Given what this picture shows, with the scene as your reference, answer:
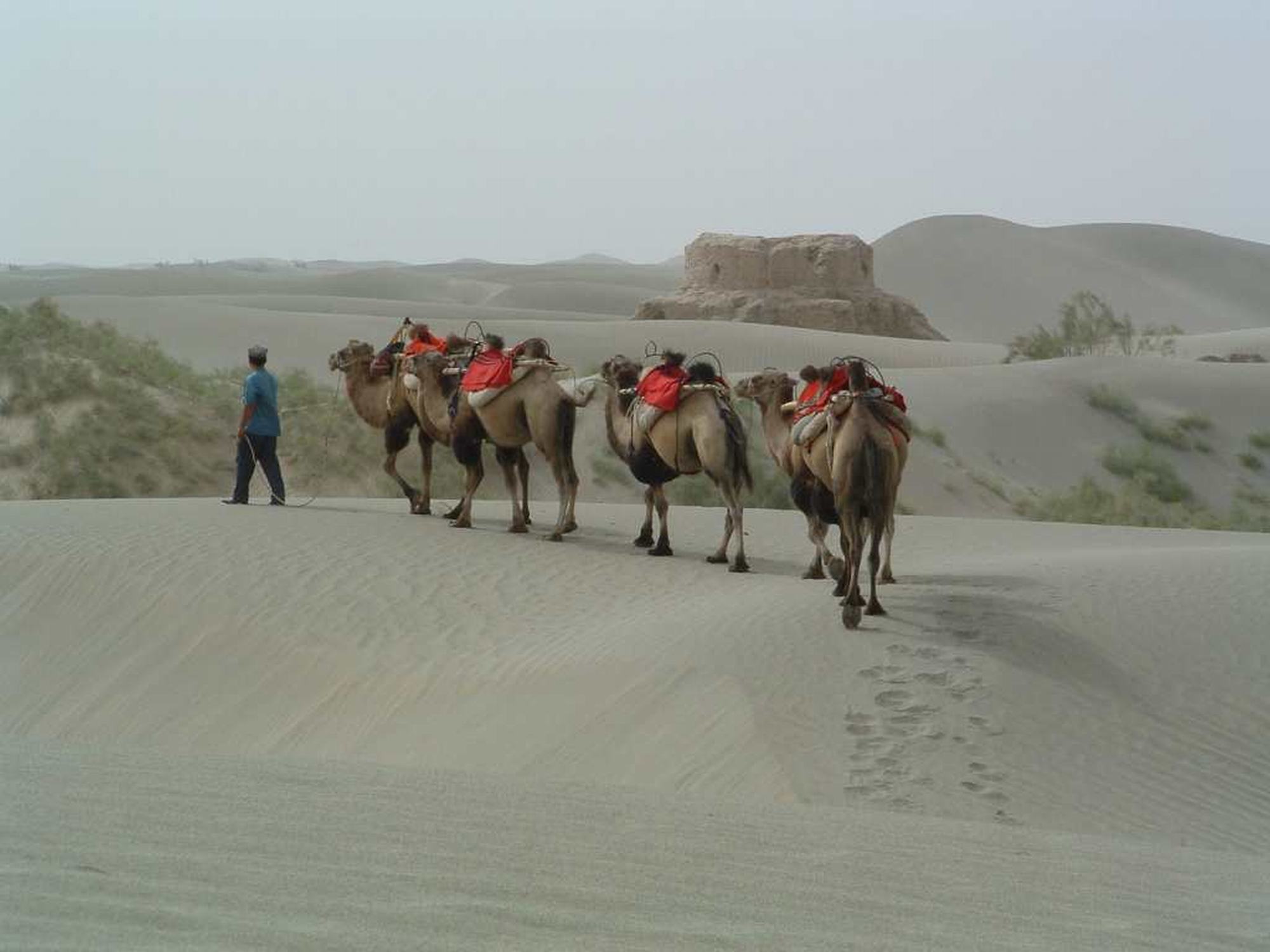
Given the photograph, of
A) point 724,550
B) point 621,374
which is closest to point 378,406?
point 621,374

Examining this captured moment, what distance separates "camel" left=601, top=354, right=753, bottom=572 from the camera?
1415 cm

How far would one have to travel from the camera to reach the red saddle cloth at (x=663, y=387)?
568 inches

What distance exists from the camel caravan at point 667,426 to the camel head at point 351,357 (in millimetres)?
18

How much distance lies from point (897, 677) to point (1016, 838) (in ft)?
9.78

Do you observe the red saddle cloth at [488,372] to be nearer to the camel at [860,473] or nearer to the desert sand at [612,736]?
the desert sand at [612,736]

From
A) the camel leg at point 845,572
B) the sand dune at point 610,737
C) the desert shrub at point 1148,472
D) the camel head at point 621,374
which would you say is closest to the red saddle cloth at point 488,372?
the camel head at point 621,374

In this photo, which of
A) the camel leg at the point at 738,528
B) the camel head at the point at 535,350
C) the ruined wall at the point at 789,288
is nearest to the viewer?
the camel leg at the point at 738,528

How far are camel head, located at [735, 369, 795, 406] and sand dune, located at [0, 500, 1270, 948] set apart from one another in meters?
1.55

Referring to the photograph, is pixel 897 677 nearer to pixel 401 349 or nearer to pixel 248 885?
pixel 248 885

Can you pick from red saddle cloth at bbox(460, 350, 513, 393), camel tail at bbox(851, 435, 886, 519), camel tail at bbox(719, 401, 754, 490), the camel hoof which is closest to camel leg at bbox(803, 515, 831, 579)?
camel tail at bbox(719, 401, 754, 490)

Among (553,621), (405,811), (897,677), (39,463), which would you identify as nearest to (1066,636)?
(897,677)

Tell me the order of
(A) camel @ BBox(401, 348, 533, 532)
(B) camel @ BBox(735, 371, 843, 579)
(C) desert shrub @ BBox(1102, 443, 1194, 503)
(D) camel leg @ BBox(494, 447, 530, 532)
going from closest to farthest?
(B) camel @ BBox(735, 371, 843, 579)
(A) camel @ BBox(401, 348, 533, 532)
(D) camel leg @ BBox(494, 447, 530, 532)
(C) desert shrub @ BBox(1102, 443, 1194, 503)

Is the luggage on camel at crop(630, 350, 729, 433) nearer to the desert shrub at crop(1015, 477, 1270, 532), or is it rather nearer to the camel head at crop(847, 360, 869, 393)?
the camel head at crop(847, 360, 869, 393)

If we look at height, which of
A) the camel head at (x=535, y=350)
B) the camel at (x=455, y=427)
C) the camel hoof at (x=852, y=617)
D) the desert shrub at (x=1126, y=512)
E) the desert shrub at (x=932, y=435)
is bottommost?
the desert shrub at (x=1126, y=512)
